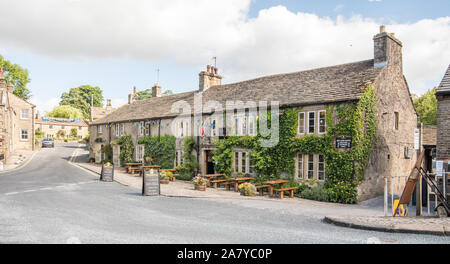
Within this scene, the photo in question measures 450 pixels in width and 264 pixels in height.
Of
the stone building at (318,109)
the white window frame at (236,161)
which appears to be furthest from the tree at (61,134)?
the white window frame at (236,161)

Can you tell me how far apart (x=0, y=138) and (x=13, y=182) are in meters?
11.7

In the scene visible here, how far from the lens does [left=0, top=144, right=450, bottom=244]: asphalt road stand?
7.88 metres

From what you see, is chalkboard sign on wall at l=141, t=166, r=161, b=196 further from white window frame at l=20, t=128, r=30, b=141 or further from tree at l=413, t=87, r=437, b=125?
tree at l=413, t=87, r=437, b=125

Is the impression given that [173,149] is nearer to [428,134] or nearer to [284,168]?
[284,168]

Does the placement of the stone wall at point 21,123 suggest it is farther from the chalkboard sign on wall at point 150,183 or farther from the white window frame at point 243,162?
the white window frame at point 243,162

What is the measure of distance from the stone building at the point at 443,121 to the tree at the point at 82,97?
85414 mm

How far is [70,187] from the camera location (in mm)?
18562

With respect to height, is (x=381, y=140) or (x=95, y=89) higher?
(x=95, y=89)

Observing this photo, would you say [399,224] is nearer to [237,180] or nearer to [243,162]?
[237,180]

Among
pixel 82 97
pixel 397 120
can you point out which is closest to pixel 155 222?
pixel 397 120

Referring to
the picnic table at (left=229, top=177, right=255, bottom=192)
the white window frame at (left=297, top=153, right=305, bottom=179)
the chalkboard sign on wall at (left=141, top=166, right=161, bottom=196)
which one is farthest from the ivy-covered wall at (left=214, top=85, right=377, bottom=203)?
the chalkboard sign on wall at (left=141, top=166, right=161, bottom=196)

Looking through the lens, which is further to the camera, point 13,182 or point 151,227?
point 13,182

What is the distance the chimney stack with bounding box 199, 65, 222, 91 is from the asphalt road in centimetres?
1468
